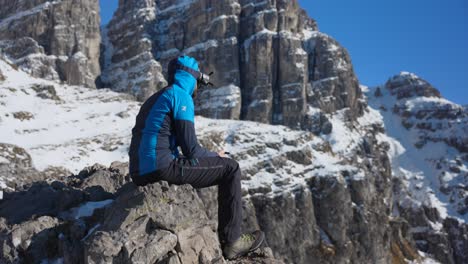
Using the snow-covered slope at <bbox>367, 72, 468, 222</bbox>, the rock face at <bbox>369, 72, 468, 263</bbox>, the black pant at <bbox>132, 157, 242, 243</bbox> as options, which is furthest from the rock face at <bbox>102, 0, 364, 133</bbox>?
the black pant at <bbox>132, 157, 242, 243</bbox>

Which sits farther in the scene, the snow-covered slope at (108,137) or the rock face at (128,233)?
the snow-covered slope at (108,137)

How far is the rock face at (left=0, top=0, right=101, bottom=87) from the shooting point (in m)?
102

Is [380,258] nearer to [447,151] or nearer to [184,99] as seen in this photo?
[184,99]

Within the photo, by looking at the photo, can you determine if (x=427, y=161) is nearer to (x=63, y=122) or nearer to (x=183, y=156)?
(x=63, y=122)

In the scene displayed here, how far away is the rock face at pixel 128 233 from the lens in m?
6.28

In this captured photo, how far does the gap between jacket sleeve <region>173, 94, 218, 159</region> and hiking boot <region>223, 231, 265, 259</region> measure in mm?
1467

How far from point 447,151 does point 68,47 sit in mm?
111602

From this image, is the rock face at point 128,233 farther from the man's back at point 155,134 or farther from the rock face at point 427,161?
the rock face at point 427,161

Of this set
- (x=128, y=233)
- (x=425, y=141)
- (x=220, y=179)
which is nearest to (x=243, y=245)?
(x=220, y=179)

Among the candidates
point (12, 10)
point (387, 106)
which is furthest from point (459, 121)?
point (12, 10)

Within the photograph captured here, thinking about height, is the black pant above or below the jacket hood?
below

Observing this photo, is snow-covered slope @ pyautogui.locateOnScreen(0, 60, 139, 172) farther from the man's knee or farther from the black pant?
the man's knee

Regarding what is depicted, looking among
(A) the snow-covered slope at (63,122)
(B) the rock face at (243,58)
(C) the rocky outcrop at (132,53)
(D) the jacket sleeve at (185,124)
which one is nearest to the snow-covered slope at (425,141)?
(B) the rock face at (243,58)

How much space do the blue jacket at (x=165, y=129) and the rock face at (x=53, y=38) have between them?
329 ft
